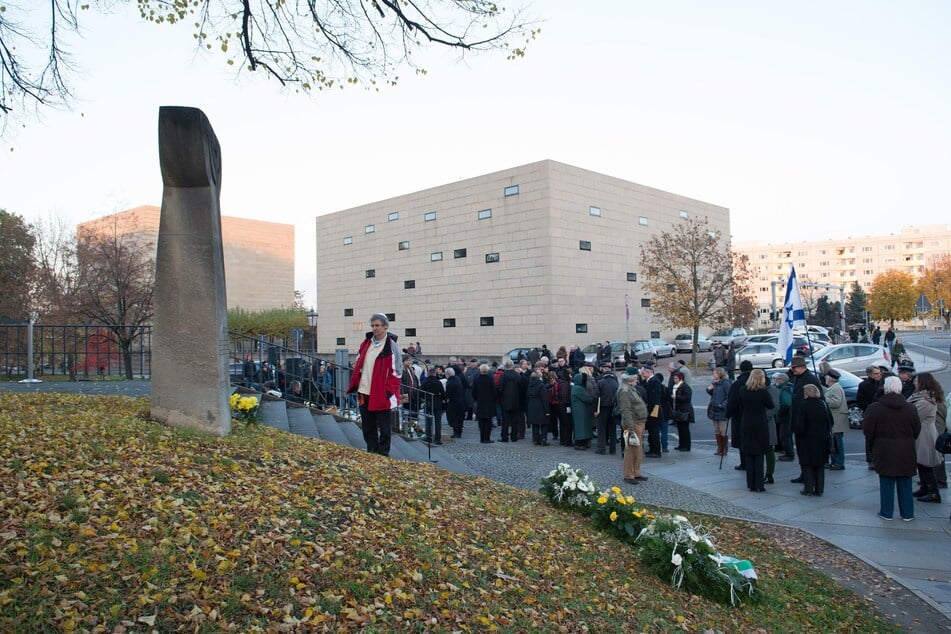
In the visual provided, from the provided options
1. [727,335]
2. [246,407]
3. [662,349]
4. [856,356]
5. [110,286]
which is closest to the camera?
[246,407]

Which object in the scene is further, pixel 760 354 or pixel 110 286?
pixel 110 286

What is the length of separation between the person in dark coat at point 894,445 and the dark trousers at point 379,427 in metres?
6.58

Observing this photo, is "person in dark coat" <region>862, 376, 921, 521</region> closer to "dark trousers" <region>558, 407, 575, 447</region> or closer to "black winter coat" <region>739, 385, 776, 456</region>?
"black winter coat" <region>739, 385, 776, 456</region>

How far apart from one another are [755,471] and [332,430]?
7.03m

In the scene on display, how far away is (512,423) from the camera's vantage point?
1619cm

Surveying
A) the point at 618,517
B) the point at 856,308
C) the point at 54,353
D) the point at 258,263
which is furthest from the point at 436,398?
the point at 856,308

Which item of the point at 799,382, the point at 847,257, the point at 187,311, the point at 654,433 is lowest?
the point at 654,433

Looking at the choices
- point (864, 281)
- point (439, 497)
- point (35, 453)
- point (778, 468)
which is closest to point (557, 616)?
point (439, 497)

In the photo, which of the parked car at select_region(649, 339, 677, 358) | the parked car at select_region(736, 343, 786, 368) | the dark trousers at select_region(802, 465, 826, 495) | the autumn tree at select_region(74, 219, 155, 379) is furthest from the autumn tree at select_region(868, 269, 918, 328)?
the dark trousers at select_region(802, 465, 826, 495)

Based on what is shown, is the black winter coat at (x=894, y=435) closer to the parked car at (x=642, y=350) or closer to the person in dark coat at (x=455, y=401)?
the person in dark coat at (x=455, y=401)

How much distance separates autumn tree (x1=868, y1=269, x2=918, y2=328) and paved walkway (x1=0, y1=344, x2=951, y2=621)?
93.9 m

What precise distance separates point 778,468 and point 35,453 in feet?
38.7

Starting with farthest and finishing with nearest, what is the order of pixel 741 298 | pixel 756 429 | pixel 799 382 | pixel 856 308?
pixel 856 308 → pixel 741 298 → pixel 799 382 → pixel 756 429

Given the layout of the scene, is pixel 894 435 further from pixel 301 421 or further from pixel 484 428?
pixel 484 428
